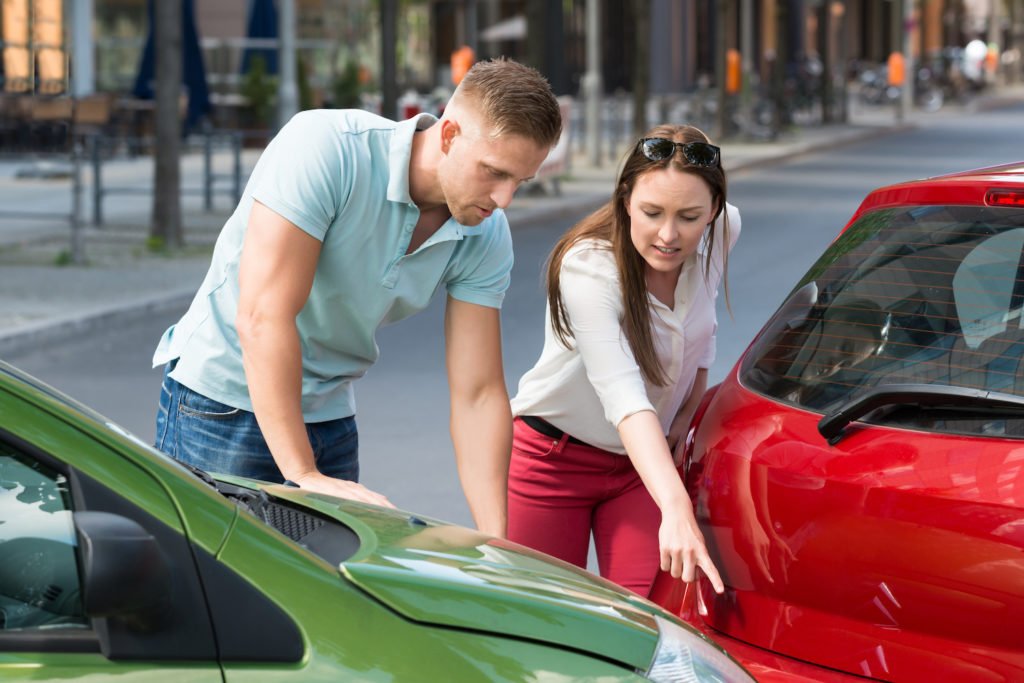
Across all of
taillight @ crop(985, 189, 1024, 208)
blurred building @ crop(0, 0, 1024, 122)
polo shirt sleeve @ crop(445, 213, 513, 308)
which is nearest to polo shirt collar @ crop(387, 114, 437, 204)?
polo shirt sleeve @ crop(445, 213, 513, 308)

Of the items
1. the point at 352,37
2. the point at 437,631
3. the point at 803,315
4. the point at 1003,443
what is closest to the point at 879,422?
the point at 1003,443

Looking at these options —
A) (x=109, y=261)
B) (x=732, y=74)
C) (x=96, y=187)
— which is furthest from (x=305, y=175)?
(x=732, y=74)

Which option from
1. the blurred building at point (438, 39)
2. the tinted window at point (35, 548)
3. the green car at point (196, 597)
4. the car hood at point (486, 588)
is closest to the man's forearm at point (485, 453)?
the car hood at point (486, 588)

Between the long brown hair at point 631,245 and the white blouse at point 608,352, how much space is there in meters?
0.02

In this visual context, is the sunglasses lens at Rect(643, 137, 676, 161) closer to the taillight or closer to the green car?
the taillight

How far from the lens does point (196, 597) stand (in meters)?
2.26

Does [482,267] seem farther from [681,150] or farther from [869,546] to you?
[869,546]

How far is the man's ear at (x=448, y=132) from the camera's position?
10.9ft

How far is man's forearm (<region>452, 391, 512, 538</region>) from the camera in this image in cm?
370

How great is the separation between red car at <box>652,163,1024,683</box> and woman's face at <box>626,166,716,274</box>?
10.4 inches

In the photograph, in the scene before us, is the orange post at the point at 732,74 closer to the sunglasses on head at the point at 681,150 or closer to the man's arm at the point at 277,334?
the sunglasses on head at the point at 681,150

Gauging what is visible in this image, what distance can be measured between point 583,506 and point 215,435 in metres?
0.94

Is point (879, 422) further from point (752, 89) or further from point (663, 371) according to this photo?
point (752, 89)

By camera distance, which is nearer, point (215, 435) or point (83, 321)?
point (215, 435)
